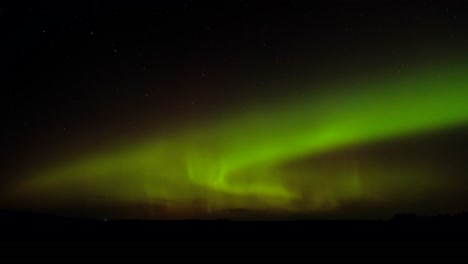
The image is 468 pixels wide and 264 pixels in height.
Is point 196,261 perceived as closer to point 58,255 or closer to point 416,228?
point 58,255

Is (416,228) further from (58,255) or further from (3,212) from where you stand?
(3,212)

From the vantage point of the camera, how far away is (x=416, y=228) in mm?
17859

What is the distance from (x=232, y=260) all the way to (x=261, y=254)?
45.3 inches

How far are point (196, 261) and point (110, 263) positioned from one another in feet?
4.71

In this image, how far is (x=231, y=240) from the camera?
54.4 feet

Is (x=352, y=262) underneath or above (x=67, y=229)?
underneath

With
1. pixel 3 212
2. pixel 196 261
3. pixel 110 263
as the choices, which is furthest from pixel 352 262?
pixel 3 212

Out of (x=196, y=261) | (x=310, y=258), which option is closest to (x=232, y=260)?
(x=196, y=261)

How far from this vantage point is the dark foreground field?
10.2 metres

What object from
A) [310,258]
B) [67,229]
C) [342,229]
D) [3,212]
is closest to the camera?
[310,258]

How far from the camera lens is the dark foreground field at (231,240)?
10.2m

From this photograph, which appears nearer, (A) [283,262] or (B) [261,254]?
(A) [283,262]

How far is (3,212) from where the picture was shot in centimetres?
2495

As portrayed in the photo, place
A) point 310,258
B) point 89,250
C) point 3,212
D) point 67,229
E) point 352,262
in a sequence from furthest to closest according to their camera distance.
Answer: point 3,212
point 67,229
point 89,250
point 310,258
point 352,262
